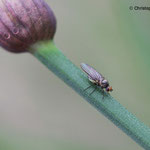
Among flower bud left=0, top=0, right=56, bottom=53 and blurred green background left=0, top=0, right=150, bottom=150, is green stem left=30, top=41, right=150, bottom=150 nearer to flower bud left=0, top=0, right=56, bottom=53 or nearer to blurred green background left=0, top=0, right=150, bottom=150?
flower bud left=0, top=0, right=56, bottom=53

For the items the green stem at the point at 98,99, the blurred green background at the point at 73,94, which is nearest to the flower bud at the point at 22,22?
the green stem at the point at 98,99

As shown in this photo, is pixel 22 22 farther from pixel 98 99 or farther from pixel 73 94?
pixel 73 94

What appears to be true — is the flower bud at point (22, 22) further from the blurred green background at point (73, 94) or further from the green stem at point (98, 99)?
the blurred green background at point (73, 94)

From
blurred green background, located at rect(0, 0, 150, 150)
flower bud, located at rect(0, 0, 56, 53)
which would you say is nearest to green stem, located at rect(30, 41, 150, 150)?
flower bud, located at rect(0, 0, 56, 53)

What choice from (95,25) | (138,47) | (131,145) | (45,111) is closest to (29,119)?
(45,111)

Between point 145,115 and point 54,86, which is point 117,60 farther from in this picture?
point 54,86

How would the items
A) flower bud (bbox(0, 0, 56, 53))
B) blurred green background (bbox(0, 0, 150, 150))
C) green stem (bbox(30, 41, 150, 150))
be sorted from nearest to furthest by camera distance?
green stem (bbox(30, 41, 150, 150)), flower bud (bbox(0, 0, 56, 53)), blurred green background (bbox(0, 0, 150, 150))
